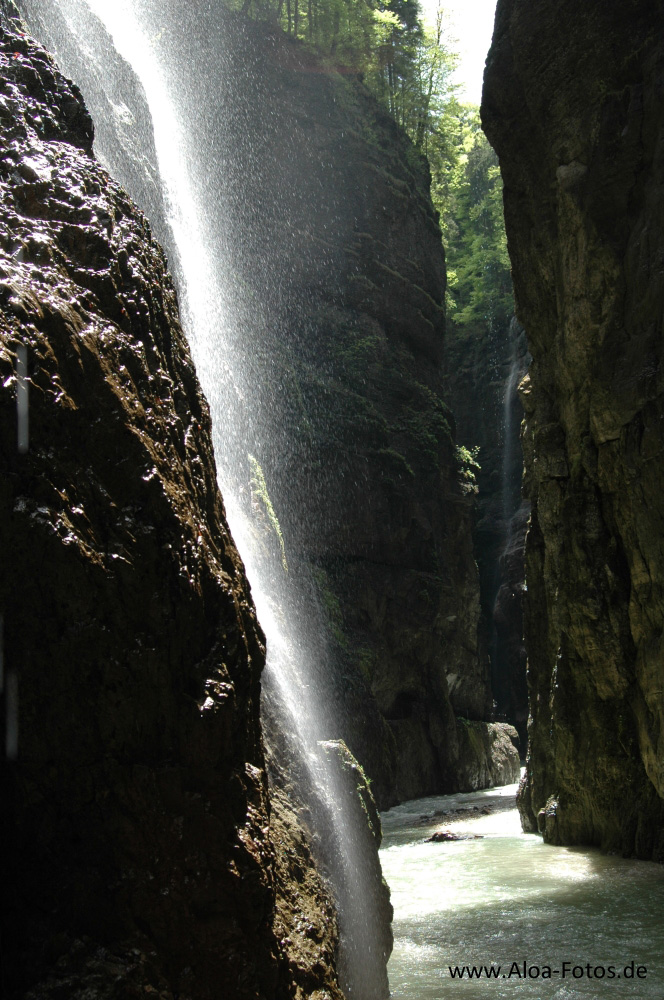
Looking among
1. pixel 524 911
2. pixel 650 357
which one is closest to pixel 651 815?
pixel 524 911

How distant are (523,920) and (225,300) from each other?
51.6 feet

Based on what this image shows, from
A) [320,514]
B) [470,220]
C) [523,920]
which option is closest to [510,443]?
[320,514]

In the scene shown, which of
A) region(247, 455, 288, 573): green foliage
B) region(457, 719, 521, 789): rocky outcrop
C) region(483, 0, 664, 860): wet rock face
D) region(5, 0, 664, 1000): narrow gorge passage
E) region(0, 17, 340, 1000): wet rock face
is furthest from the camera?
region(457, 719, 521, 789): rocky outcrop

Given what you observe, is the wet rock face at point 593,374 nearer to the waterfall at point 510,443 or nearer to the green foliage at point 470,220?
the waterfall at point 510,443

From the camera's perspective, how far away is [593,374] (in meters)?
11.0

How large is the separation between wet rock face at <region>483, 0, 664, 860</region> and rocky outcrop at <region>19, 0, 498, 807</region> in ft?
22.4

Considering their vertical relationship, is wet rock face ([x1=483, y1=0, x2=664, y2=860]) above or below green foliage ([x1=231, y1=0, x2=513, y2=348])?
below

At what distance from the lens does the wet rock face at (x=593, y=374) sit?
9.84 m

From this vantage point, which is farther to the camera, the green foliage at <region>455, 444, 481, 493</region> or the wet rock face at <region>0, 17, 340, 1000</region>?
the green foliage at <region>455, 444, 481, 493</region>

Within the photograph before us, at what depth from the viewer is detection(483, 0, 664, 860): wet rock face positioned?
9.84 m

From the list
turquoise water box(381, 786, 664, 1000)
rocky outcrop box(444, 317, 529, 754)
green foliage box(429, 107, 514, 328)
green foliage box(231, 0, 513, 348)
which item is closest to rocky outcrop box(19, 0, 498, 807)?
green foliage box(231, 0, 513, 348)

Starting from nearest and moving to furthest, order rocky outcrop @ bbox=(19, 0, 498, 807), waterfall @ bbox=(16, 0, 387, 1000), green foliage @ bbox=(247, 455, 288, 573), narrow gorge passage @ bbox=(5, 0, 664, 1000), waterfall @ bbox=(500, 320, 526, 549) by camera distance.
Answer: narrow gorge passage @ bbox=(5, 0, 664, 1000)
waterfall @ bbox=(16, 0, 387, 1000)
green foliage @ bbox=(247, 455, 288, 573)
rocky outcrop @ bbox=(19, 0, 498, 807)
waterfall @ bbox=(500, 320, 526, 549)

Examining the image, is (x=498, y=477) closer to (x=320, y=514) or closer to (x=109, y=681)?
(x=320, y=514)

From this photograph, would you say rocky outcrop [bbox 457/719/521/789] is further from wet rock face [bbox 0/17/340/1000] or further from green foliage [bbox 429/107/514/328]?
wet rock face [bbox 0/17/340/1000]
